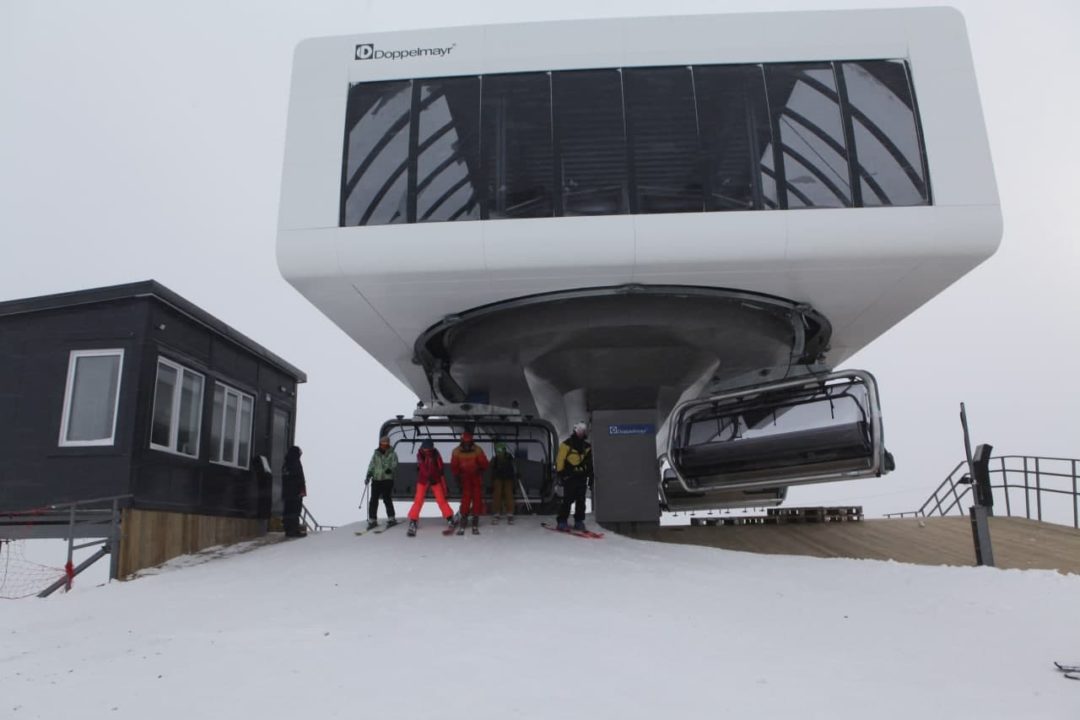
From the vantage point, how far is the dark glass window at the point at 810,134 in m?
13.4

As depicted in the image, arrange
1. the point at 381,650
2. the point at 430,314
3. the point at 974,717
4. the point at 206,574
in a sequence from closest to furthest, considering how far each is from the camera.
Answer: the point at 974,717 < the point at 381,650 < the point at 206,574 < the point at 430,314

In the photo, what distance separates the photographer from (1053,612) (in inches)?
312

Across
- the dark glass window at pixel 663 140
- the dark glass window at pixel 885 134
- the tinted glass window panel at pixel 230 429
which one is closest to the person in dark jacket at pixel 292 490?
the tinted glass window panel at pixel 230 429

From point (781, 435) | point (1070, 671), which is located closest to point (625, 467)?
point (781, 435)

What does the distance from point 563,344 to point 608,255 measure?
3008 millimetres

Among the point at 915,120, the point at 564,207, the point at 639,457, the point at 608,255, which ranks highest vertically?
the point at 915,120

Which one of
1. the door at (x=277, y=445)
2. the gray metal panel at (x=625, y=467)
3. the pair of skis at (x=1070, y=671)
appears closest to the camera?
the pair of skis at (x=1070, y=671)

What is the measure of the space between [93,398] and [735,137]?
1105cm

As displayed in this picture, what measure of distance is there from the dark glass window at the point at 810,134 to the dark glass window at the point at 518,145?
382 centimetres

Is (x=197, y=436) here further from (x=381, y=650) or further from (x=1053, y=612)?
(x=1053, y=612)

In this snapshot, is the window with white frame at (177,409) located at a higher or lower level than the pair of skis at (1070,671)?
higher

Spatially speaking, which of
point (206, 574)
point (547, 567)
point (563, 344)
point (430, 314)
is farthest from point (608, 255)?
point (206, 574)

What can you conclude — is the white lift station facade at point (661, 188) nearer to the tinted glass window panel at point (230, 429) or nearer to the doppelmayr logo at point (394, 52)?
the doppelmayr logo at point (394, 52)

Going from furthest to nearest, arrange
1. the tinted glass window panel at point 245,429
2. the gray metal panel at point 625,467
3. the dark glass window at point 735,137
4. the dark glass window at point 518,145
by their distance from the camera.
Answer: the tinted glass window panel at point 245,429 → the gray metal panel at point 625,467 → the dark glass window at point 518,145 → the dark glass window at point 735,137
